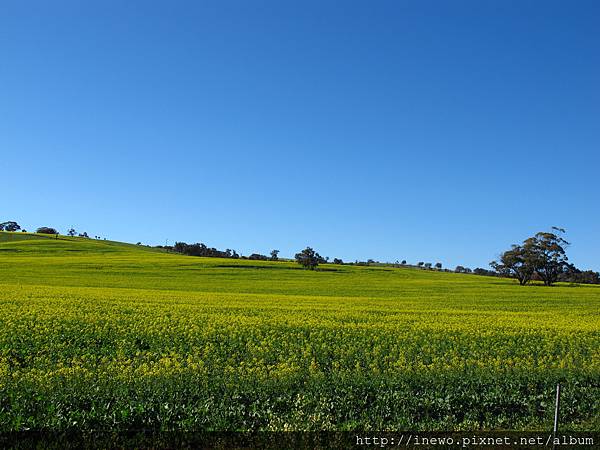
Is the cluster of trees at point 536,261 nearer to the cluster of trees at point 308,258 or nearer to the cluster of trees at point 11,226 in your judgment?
the cluster of trees at point 308,258

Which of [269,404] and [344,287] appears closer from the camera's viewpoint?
[269,404]

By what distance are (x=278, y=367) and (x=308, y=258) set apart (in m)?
83.5

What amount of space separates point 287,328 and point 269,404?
12854 millimetres

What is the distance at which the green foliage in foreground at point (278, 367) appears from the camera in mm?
10883

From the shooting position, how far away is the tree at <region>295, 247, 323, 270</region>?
3925 inches

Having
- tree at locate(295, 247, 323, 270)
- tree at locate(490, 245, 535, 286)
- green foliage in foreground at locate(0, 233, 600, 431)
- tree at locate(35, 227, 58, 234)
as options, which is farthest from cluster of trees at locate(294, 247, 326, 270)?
tree at locate(35, 227, 58, 234)

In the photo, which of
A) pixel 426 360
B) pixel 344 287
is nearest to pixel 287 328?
pixel 426 360

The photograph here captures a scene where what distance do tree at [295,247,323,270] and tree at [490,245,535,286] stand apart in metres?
33.3

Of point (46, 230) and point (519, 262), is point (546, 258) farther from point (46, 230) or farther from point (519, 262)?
point (46, 230)

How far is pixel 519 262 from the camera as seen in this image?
98.1 meters

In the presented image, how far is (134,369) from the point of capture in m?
16.2

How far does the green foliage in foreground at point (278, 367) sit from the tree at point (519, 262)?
6373cm

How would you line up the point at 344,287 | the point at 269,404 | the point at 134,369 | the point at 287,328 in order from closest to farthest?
1. the point at 269,404
2. the point at 134,369
3. the point at 287,328
4. the point at 344,287

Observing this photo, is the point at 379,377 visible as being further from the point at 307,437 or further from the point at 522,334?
the point at 522,334
